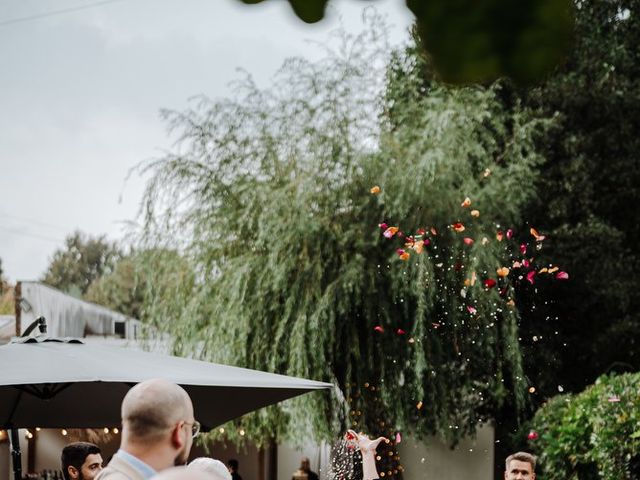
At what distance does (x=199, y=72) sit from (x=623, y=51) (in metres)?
12.4

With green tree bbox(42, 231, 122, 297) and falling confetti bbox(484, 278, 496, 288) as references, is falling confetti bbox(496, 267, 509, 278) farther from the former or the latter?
green tree bbox(42, 231, 122, 297)

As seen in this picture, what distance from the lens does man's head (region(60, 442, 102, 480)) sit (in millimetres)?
4824

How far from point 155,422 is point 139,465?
0.10m

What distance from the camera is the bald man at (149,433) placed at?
7.22ft

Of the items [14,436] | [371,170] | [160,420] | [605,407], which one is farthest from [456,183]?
[160,420]

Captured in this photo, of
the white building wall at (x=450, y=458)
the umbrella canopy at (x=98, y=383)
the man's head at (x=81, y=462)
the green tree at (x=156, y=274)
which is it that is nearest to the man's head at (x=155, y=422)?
the umbrella canopy at (x=98, y=383)

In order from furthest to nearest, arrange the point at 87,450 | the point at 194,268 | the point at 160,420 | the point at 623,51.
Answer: the point at 623,51
the point at 194,268
the point at 87,450
the point at 160,420

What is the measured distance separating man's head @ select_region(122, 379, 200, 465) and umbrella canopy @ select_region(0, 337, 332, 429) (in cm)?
233

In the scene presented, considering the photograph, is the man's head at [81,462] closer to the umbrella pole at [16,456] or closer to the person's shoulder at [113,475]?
the umbrella pole at [16,456]

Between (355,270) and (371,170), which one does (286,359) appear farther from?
(371,170)

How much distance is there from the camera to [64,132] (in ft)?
2.26

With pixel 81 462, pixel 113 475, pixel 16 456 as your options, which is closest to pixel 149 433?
pixel 113 475

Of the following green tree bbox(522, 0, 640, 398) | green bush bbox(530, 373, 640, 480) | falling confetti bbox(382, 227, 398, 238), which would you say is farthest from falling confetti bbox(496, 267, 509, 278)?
green tree bbox(522, 0, 640, 398)

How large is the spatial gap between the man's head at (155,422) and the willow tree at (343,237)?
25.8 ft
